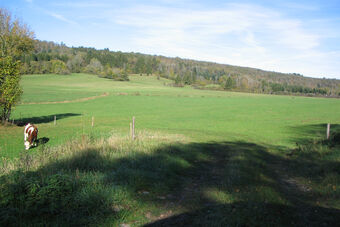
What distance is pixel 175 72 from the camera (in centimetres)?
18000

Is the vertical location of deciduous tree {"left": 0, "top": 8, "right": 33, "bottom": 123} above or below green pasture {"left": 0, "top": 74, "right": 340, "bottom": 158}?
above

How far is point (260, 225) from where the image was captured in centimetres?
438

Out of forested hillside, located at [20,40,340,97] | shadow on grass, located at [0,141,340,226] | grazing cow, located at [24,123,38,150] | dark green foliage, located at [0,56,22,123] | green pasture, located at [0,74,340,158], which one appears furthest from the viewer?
forested hillside, located at [20,40,340,97]

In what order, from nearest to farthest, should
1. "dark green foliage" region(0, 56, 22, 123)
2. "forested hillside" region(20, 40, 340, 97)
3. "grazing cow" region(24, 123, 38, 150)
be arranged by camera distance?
"grazing cow" region(24, 123, 38, 150), "dark green foliage" region(0, 56, 22, 123), "forested hillside" region(20, 40, 340, 97)

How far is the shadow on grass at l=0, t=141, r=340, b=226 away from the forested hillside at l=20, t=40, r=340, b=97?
119 m

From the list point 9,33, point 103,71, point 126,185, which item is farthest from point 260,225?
point 103,71

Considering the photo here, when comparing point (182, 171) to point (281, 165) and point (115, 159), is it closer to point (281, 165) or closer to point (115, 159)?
point (115, 159)

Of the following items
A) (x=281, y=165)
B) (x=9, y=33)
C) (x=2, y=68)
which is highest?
(x=9, y=33)

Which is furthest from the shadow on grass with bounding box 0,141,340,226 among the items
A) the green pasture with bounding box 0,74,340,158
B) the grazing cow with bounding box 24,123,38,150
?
the grazing cow with bounding box 24,123,38,150

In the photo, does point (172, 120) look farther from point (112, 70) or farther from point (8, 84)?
point (112, 70)

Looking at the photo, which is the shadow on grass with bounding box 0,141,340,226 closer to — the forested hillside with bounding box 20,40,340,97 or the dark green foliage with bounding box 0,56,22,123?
the dark green foliage with bounding box 0,56,22,123

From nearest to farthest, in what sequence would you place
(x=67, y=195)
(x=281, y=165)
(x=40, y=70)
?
(x=67, y=195) < (x=281, y=165) < (x=40, y=70)

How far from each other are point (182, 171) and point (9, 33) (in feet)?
78.7

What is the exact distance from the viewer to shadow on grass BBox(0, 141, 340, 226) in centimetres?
459
